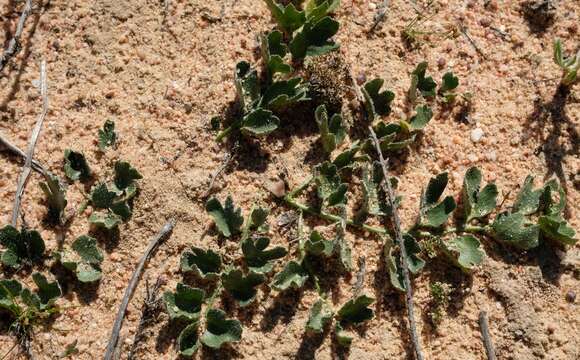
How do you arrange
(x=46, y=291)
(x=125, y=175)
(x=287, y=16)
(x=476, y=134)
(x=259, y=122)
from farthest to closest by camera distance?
(x=476, y=134)
(x=287, y=16)
(x=259, y=122)
(x=125, y=175)
(x=46, y=291)

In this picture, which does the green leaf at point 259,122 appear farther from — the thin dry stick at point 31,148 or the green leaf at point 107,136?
the thin dry stick at point 31,148

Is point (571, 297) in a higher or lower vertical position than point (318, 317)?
higher

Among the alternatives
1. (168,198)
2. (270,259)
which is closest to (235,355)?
(270,259)

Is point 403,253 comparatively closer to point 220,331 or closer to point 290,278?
point 290,278

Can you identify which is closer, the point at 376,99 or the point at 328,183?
the point at 328,183

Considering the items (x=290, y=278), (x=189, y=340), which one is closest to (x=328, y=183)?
(x=290, y=278)

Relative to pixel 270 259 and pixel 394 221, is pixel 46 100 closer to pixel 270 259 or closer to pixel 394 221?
pixel 270 259

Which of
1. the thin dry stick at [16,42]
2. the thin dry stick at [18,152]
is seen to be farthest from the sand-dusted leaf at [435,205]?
the thin dry stick at [16,42]
